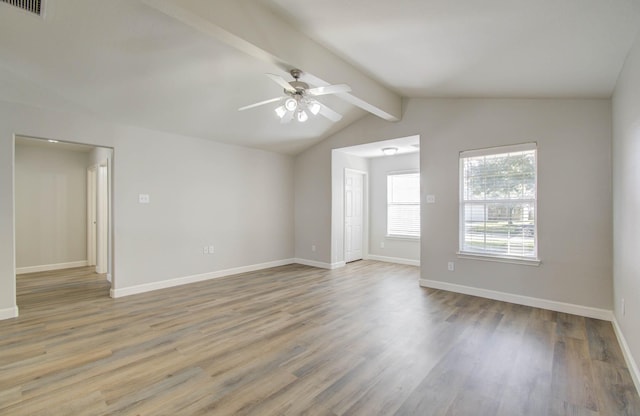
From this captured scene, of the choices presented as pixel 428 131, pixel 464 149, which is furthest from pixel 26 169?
pixel 464 149

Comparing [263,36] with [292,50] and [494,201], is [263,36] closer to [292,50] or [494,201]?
[292,50]

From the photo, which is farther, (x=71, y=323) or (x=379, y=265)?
Result: (x=379, y=265)

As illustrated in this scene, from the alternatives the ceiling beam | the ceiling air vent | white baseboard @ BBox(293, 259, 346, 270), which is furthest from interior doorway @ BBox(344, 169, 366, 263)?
the ceiling air vent

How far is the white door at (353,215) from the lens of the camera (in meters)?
6.76

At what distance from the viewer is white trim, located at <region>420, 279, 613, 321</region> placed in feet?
11.5

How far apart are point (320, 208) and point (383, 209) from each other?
167 cm

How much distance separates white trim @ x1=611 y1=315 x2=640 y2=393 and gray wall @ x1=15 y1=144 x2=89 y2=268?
8746 mm

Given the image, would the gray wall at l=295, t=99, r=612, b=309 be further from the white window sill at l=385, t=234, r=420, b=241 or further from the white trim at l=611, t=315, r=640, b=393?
the white window sill at l=385, t=234, r=420, b=241

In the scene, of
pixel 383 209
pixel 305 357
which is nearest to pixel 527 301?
pixel 305 357

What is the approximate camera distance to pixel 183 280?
198 inches

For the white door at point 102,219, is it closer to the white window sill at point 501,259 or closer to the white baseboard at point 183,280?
the white baseboard at point 183,280

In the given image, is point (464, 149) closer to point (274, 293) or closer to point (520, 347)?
point (520, 347)

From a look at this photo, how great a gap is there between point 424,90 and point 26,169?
7544 millimetres

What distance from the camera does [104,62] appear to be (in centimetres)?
311
